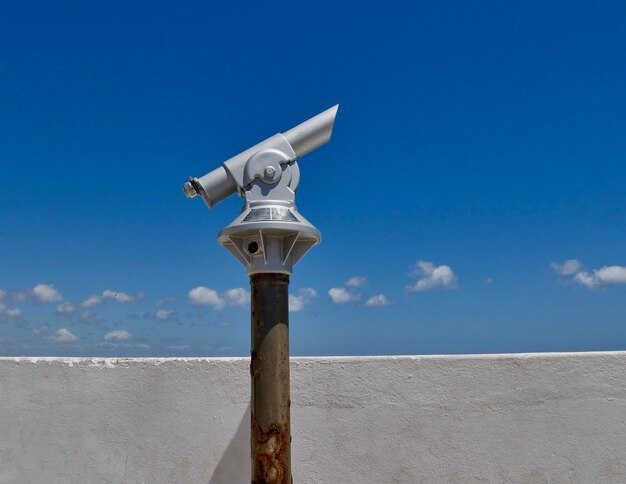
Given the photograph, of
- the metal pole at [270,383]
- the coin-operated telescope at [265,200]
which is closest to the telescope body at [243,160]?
the coin-operated telescope at [265,200]

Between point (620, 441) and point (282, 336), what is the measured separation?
2.08 m

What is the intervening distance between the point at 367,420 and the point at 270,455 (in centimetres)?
88

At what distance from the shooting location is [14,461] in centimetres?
386

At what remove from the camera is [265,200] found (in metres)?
2.97

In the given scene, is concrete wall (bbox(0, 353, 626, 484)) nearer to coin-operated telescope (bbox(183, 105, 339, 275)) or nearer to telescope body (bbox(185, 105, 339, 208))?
coin-operated telescope (bbox(183, 105, 339, 275))

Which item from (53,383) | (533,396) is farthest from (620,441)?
(53,383)

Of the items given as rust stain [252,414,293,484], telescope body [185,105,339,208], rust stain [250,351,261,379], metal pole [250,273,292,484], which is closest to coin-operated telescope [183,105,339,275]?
telescope body [185,105,339,208]

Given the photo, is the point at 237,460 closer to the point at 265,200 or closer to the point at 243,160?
the point at 265,200

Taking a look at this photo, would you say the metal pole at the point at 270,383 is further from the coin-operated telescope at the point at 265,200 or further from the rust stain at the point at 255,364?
the coin-operated telescope at the point at 265,200

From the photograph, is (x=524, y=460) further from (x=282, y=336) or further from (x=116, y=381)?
(x=116, y=381)

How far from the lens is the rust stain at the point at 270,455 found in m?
2.89

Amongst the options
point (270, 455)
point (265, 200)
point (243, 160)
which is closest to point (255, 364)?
point (270, 455)

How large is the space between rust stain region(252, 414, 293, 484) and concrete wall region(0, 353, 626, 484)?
0.72 m

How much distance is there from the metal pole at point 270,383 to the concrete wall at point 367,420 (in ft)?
2.30
